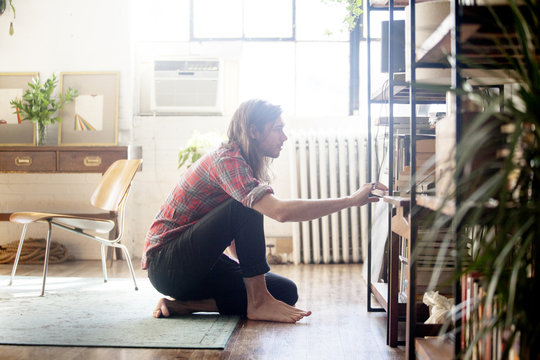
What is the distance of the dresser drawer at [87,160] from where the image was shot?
384cm

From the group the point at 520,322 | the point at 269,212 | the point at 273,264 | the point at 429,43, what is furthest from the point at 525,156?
the point at 273,264

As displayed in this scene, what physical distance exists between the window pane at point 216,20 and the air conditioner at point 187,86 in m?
0.34

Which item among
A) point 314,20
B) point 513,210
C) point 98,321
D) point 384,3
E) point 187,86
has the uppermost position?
point 314,20

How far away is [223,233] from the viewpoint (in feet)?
7.29

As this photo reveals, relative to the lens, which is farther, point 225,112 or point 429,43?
point 225,112

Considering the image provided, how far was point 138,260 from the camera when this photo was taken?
4262 millimetres

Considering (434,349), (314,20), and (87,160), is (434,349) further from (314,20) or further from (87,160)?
(314,20)

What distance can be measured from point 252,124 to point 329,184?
2.01m

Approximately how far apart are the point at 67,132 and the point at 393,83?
2.81 meters

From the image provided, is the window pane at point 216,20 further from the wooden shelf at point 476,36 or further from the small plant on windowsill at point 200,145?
the wooden shelf at point 476,36

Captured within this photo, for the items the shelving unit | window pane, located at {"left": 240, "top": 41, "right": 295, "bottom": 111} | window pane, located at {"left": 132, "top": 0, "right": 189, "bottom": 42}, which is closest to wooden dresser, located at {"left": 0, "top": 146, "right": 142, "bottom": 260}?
window pane, located at {"left": 132, "top": 0, "right": 189, "bottom": 42}

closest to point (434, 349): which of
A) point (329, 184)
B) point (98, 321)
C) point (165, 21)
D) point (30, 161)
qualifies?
point (98, 321)

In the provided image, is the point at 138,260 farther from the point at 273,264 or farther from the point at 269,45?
the point at 269,45

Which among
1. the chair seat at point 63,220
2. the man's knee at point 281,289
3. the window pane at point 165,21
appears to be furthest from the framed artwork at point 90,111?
the man's knee at point 281,289
